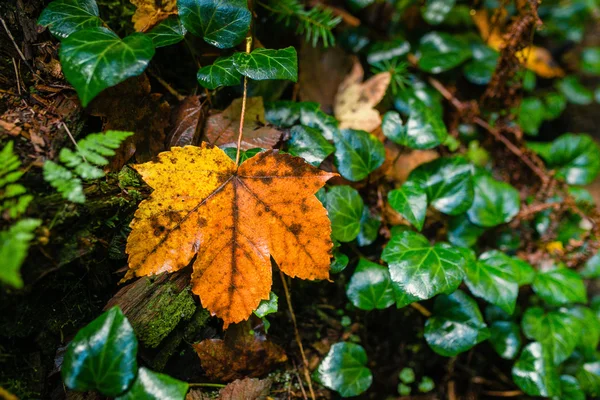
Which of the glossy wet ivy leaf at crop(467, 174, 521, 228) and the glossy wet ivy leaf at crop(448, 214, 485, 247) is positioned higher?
the glossy wet ivy leaf at crop(467, 174, 521, 228)

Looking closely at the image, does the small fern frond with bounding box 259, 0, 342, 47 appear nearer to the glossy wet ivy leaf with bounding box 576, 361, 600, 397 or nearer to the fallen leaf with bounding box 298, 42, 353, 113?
the fallen leaf with bounding box 298, 42, 353, 113

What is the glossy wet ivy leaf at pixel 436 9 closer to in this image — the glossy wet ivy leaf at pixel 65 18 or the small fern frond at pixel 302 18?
the small fern frond at pixel 302 18

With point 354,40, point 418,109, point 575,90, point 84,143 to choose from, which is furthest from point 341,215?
point 575,90

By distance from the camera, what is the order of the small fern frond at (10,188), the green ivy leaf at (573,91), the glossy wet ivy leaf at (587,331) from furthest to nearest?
Answer: the green ivy leaf at (573,91)
the glossy wet ivy leaf at (587,331)
the small fern frond at (10,188)

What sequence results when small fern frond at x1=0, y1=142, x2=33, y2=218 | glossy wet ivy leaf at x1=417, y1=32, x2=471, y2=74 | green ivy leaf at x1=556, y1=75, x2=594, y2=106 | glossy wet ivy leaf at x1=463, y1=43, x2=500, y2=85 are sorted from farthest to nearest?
green ivy leaf at x1=556, y1=75, x2=594, y2=106
glossy wet ivy leaf at x1=463, y1=43, x2=500, y2=85
glossy wet ivy leaf at x1=417, y1=32, x2=471, y2=74
small fern frond at x1=0, y1=142, x2=33, y2=218

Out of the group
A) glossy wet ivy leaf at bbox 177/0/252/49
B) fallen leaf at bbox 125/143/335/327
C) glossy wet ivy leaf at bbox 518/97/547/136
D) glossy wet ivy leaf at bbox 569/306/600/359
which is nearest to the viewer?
fallen leaf at bbox 125/143/335/327

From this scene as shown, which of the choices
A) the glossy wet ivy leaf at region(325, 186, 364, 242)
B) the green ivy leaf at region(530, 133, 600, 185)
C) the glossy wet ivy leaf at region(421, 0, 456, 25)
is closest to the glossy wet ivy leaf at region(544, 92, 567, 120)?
the green ivy leaf at region(530, 133, 600, 185)

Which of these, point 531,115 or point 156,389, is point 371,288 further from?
point 531,115

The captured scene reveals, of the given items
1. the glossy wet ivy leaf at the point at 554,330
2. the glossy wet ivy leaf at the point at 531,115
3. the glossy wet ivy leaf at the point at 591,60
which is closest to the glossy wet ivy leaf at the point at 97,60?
the glossy wet ivy leaf at the point at 554,330
